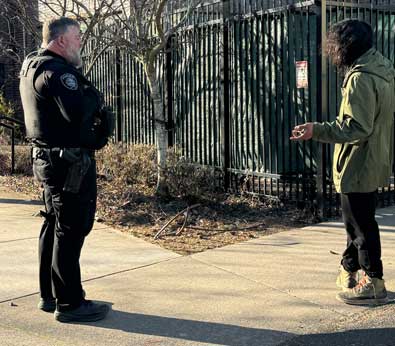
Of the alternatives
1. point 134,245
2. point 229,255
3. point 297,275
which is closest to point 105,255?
point 134,245

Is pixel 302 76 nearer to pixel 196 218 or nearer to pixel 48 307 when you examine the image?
pixel 196 218

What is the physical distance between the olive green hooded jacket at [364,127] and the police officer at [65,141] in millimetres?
1608

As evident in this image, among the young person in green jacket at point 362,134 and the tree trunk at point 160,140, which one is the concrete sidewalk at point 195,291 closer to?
the young person in green jacket at point 362,134

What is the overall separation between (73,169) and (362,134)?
6.53 feet

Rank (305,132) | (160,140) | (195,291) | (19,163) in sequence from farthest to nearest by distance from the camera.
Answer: (19,163)
(160,140)
(195,291)
(305,132)

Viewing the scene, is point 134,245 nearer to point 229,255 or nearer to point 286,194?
point 229,255

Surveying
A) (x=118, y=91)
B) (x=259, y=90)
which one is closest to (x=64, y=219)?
(x=259, y=90)

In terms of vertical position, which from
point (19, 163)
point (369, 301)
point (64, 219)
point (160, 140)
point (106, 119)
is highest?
point (106, 119)

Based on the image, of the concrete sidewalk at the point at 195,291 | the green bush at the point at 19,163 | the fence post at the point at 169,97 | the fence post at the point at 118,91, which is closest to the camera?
the concrete sidewalk at the point at 195,291

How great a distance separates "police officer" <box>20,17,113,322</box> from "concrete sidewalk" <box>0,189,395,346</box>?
0.99ft

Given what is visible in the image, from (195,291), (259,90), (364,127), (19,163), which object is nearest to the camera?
(364,127)

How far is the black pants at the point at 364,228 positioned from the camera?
15.0 ft

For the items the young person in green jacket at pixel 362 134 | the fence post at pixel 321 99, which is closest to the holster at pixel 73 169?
the young person in green jacket at pixel 362 134

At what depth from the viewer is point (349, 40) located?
450cm
